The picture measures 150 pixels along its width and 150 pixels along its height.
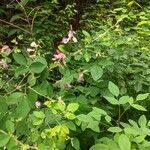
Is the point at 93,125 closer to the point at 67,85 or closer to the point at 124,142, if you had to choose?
the point at 124,142

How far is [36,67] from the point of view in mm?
1484

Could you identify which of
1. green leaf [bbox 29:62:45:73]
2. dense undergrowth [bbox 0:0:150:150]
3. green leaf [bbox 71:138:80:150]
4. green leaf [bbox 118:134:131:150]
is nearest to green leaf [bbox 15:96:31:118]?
dense undergrowth [bbox 0:0:150:150]

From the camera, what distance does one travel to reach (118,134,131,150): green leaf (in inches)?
53.9

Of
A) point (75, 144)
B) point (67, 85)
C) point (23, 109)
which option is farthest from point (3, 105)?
point (67, 85)

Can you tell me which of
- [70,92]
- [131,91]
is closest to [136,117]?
[131,91]

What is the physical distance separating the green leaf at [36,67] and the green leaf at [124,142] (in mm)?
388

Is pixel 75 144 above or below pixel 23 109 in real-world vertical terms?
below

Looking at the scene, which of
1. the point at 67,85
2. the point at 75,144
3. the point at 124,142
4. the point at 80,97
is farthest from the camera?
the point at 67,85

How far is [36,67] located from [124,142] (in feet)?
1.41

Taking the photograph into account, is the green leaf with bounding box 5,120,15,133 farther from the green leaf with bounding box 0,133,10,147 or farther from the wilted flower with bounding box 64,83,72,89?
the wilted flower with bounding box 64,83,72,89

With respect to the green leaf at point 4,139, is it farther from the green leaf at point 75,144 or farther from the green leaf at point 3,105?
the green leaf at point 75,144

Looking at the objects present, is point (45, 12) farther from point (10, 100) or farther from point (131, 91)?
point (10, 100)

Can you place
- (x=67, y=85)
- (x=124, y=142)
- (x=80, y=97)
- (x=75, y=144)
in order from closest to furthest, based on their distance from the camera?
(x=124, y=142)
(x=75, y=144)
(x=80, y=97)
(x=67, y=85)

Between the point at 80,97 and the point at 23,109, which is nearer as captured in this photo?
the point at 23,109
